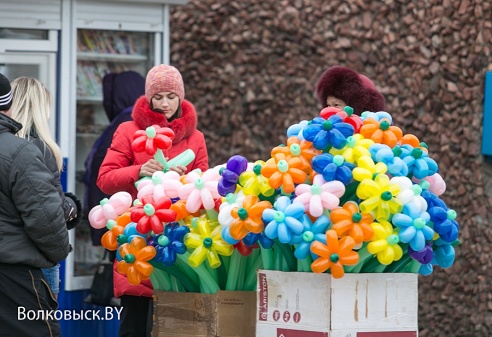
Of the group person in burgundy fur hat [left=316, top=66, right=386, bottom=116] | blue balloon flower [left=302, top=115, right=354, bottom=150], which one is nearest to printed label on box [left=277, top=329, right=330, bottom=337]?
blue balloon flower [left=302, top=115, right=354, bottom=150]

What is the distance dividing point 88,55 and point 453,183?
3030mm

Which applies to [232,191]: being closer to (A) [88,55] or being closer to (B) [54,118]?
(B) [54,118]

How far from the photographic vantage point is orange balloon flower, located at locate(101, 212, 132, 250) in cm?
401

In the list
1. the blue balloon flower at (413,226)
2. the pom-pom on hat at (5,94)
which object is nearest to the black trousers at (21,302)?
the pom-pom on hat at (5,94)

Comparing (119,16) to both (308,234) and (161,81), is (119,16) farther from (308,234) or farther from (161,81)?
(308,234)

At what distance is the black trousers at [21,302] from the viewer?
3.85 meters

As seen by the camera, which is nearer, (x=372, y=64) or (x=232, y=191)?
(x=232, y=191)

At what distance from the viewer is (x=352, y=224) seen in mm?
3504

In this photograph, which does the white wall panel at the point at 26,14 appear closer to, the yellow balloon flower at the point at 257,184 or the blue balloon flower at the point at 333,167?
the yellow balloon flower at the point at 257,184

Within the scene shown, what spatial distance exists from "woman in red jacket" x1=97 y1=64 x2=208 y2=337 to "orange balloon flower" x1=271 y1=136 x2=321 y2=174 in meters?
1.15

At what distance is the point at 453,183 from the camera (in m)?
7.36

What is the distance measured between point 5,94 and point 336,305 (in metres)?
1.69

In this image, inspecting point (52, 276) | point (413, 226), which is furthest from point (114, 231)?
point (413, 226)

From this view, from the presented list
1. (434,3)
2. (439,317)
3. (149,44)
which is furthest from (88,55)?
(439,317)
